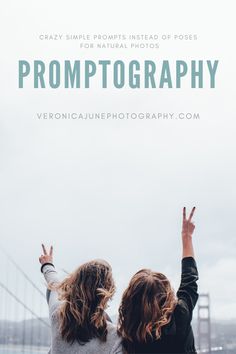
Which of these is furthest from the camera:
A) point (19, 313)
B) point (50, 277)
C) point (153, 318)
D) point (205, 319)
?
point (205, 319)

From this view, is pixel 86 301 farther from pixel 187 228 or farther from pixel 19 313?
pixel 19 313

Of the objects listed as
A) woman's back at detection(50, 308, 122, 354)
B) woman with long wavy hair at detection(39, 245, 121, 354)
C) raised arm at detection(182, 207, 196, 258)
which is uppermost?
raised arm at detection(182, 207, 196, 258)

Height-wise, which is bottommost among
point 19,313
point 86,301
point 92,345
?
point 92,345

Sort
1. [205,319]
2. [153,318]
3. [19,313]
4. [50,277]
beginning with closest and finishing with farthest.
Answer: [153,318], [50,277], [19,313], [205,319]

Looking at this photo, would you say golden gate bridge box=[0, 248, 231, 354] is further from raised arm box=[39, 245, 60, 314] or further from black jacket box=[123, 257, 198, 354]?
black jacket box=[123, 257, 198, 354]

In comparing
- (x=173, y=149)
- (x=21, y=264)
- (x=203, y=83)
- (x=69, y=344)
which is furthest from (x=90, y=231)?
(x=69, y=344)

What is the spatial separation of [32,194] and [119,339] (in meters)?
2.64

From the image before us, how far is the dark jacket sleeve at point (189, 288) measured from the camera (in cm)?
179

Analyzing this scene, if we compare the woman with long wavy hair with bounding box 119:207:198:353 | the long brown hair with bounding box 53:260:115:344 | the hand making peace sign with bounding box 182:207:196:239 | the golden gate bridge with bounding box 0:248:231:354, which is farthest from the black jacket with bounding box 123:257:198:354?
the golden gate bridge with bounding box 0:248:231:354

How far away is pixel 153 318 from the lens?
5.65 ft

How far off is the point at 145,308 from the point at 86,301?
15 centimetres

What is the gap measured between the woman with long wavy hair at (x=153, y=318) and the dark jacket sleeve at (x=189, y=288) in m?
0.02

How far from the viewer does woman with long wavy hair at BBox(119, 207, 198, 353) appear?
173cm

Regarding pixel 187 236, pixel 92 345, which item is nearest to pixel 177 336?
pixel 92 345
